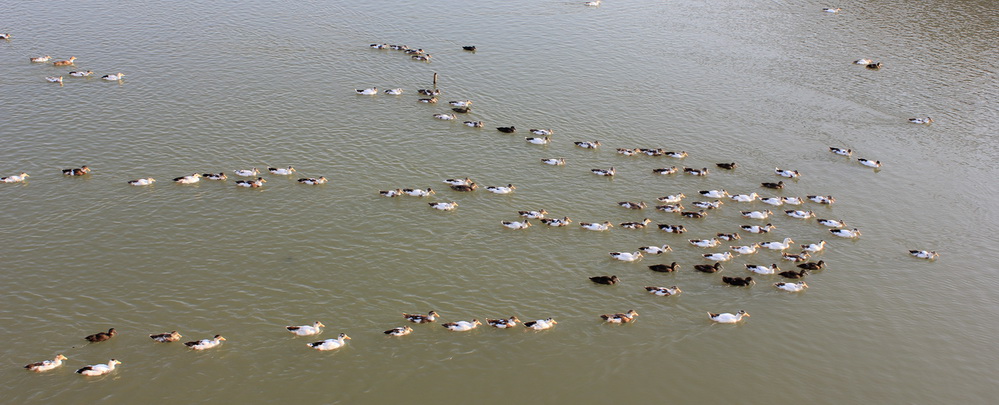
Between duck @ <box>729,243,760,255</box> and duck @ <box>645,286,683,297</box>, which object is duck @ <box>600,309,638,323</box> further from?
duck @ <box>729,243,760,255</box>

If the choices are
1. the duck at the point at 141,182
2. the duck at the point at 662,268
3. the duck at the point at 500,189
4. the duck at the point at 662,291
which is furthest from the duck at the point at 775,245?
the duck at the point at 141,182

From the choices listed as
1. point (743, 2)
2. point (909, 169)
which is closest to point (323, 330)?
point (909, 169)

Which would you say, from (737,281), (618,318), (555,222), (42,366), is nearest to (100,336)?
(42,366)

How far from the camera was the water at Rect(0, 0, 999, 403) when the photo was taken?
2445cm

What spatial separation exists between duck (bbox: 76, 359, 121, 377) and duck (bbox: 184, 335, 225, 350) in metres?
2.08

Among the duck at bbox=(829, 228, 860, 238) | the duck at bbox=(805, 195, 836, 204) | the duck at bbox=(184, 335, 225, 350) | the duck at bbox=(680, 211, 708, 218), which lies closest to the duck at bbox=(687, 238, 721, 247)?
the duck at bbox=(680, 211, 708, 218)

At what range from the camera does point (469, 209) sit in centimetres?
3378

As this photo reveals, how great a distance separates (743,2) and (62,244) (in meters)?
55.7

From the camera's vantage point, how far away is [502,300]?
90.4 feet

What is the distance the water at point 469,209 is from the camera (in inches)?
963

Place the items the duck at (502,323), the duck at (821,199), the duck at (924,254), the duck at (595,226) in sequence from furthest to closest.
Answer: the duck at (821,199), the duck at (595,226), the duck at (924,254), the duck at (502,323)

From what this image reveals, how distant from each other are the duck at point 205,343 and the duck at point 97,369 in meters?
2.08

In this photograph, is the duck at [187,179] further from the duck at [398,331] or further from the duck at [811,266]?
the duck at [811,266]

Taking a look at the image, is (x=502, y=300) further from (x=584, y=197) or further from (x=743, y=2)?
(x=743, y=2)
